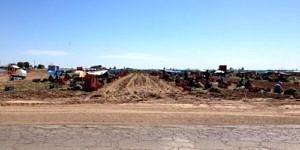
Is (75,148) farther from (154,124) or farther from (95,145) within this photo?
(154,124)

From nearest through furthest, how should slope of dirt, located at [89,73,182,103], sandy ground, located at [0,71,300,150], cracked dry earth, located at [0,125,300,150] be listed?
1. cracked dry earth, located at [0,125,300,150]
2. sandy ground, located at [0,71,300,150]
3. slope of dirt, located at [89,73,182,103]

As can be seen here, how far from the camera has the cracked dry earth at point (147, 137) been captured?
1035 cm

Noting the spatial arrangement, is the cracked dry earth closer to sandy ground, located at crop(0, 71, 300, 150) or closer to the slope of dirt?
sandy ground, located at crop(0, 71, 300, 150)

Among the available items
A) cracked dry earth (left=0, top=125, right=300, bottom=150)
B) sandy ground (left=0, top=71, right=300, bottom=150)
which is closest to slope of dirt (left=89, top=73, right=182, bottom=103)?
sandy ground (left=0, top=71, right=300, bottom=150)

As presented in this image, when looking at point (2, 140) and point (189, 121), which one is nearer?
point (2, 140)

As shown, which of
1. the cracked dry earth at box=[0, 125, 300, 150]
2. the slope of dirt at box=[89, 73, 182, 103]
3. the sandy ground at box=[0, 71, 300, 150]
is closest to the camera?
the cracked dry earth at box=[0, 125, 300, 150]

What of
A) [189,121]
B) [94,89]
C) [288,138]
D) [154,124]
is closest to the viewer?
[288,138]

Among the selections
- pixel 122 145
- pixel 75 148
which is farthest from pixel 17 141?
pixel 122 145

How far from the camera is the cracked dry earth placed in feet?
34.0

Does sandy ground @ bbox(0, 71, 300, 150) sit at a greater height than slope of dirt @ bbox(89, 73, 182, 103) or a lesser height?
greater

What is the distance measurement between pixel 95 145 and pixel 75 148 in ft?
1.76

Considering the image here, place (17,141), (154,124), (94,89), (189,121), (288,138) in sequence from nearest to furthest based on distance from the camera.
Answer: (17,141) < (288,138) < (154,124) < (189,121) < (94,89)

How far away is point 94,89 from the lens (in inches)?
1457

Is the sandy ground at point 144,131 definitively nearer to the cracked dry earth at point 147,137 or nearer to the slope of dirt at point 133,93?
the cracked dry earth at point 147,137
